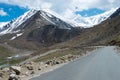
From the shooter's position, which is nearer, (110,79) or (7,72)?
(110,79)

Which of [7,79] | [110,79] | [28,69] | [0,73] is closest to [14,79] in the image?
[7,79]

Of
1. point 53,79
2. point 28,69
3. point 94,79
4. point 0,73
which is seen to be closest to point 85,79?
point 94,79

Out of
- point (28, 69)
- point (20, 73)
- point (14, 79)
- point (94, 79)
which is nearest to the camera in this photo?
point (94, 79)

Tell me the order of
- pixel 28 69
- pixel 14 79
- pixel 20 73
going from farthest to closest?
pixel 28 69, pixel 20 73, pixel 14 79

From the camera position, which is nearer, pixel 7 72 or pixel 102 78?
pixel 102 78

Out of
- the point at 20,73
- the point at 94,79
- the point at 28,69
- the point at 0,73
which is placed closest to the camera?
the point at 94,79

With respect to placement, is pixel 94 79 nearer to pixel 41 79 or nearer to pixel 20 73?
pixel 41 79

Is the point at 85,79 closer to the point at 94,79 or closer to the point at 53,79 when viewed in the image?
the point at 94,79

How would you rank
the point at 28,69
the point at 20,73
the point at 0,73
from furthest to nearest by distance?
the point at 28,69
the point at 20,73
the point at 0,73
